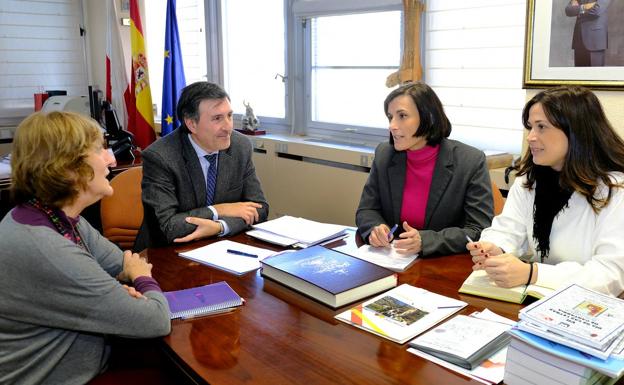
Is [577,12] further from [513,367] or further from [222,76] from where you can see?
[222,76]

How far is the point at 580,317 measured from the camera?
3.47 feet

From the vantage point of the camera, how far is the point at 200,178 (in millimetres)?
2270

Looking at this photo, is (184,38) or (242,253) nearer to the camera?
(242,253)

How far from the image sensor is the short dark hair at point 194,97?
90.9 inches

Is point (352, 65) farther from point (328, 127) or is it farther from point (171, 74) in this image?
point (171, 74)

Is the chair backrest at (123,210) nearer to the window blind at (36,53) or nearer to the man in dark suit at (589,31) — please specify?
the man in dark suit at (589,31)

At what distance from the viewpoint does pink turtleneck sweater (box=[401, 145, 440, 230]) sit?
2.15 meters

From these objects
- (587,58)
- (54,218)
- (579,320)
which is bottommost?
(579,320)

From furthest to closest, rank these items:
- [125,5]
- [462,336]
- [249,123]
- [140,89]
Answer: [125,5]
[140,89]
[249,123]
[462,336]

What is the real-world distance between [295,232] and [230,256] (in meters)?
0.30

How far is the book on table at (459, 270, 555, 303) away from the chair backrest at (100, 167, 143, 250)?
5.78ft

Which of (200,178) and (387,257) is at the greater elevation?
(200,178)

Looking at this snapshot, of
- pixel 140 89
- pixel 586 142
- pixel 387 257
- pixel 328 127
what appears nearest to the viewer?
pixel 586 142

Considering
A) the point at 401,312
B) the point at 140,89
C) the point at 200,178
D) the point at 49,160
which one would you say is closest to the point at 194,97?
the point at 200,178
